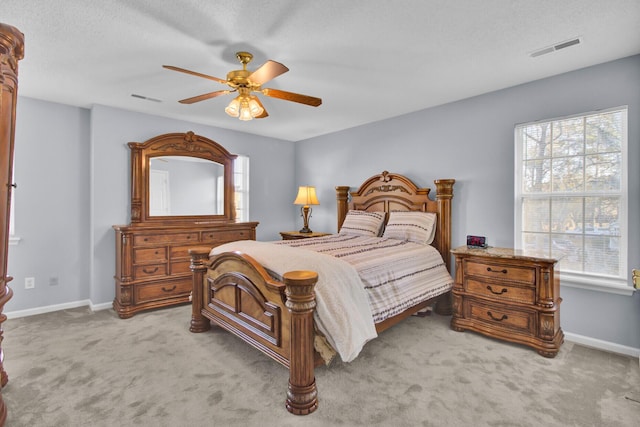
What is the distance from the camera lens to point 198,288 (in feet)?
9.80

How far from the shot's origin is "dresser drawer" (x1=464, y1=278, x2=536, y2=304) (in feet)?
8.54

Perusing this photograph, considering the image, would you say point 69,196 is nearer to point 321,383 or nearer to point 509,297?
point 321,383

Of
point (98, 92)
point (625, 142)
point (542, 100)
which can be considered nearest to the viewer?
point (625, 142)

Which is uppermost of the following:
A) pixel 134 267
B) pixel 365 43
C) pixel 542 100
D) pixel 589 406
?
pixel 365 43

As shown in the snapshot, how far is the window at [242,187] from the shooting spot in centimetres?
500

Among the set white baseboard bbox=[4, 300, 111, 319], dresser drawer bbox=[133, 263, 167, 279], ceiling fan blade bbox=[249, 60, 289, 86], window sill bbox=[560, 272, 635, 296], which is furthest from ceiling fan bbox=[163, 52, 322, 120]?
white baseboard bbox=[4, 300, 111, 319]

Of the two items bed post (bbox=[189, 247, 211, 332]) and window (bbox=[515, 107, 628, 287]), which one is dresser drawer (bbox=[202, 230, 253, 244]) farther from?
window (bbox=[515, 107, 628, 287])

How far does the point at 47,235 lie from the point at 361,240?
3.67 metres

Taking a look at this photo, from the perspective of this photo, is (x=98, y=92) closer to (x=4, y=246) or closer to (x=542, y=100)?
(x=4, y=246)

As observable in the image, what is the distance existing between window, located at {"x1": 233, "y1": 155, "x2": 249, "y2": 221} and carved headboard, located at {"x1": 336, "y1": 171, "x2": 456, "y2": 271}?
153cm

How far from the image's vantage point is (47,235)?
142 inches

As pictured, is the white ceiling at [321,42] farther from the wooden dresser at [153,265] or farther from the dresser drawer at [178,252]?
the dresser drawer at [178,252]

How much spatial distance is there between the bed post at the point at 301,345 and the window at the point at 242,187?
11.2ft

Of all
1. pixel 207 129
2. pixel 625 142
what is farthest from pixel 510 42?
pixel 207 129
